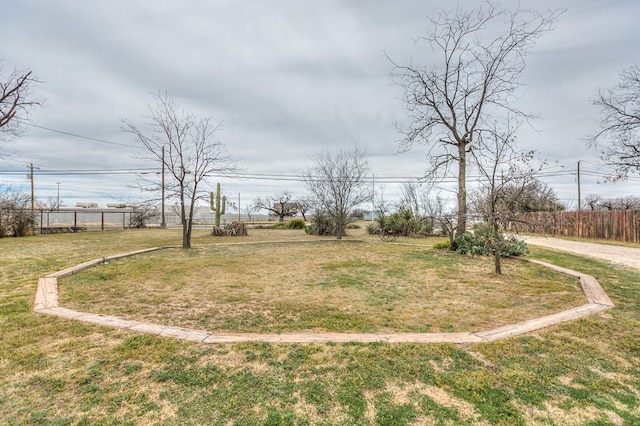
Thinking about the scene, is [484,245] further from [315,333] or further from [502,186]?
[315,333]

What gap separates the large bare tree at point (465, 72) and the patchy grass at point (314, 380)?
632 cm

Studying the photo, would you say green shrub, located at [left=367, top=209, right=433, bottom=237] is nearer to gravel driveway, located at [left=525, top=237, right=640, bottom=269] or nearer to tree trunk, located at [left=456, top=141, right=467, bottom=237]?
gravel driveway, located at [left=525, top=237, right=640, bottom=269]

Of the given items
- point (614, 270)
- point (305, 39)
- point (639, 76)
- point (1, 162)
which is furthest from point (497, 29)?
point (1, 162)

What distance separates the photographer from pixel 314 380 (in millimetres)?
1840

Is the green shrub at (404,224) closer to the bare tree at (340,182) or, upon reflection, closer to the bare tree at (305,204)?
the bare tree at (340,182)

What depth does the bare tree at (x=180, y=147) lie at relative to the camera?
363 inches

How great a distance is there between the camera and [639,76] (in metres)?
8.54

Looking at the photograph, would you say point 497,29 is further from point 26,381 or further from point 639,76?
point 26,381

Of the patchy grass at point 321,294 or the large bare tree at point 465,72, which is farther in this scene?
the large bare tree at point 465,72

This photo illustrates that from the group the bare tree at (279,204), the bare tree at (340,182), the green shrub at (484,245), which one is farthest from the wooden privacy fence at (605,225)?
the bare tree at (279,204)

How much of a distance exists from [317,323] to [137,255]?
20.1 feet

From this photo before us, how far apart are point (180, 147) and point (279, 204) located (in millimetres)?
22173

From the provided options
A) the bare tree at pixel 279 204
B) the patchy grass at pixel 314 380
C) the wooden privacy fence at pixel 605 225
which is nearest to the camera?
the patchy grass at pixel 314 380

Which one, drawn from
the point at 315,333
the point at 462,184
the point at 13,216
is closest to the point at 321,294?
the point at 315,333
